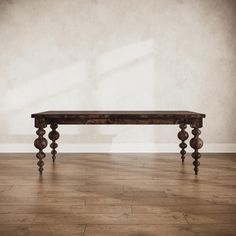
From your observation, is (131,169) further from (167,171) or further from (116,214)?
(116,214)

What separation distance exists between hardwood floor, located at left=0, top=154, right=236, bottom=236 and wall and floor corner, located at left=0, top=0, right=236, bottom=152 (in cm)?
82

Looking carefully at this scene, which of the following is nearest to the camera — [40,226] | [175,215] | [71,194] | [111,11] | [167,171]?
[40,226]

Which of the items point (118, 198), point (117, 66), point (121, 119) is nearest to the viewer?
point (118, 198)

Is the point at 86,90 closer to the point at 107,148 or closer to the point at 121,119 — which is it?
the point at 107,148

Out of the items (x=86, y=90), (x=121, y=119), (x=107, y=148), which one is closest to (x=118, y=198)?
(x=121, y=119)

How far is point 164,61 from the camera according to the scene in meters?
4.52

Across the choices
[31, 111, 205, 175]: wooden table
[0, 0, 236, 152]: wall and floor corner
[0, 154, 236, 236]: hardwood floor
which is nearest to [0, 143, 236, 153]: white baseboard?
[0, 0, 236, 152]: wall and floor corner

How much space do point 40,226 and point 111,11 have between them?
11.2 ft

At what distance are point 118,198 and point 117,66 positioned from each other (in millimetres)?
2537

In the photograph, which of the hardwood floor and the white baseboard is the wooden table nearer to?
the hardwood floor

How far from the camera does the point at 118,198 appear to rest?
7.65 ft

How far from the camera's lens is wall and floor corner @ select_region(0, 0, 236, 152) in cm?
450

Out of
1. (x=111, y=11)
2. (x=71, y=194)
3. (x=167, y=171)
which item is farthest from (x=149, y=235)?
(x=111, y=11)

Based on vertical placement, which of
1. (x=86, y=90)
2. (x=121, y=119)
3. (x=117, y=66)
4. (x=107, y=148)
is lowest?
(x=107, y=148)
